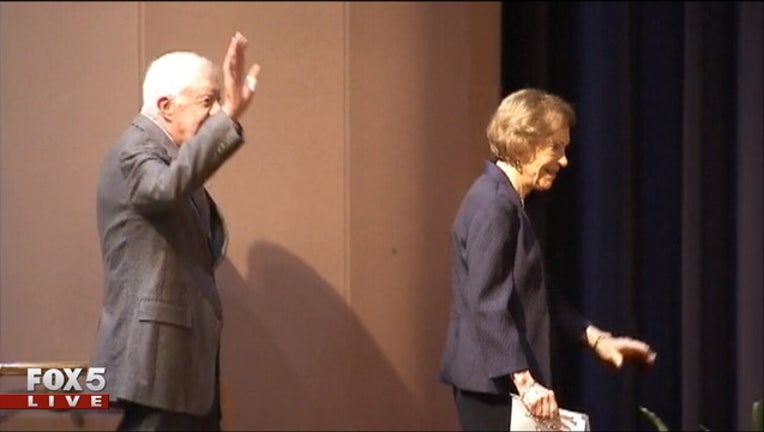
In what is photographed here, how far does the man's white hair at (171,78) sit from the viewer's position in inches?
59.1

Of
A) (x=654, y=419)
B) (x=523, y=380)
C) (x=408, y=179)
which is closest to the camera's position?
(x=523, y=380)

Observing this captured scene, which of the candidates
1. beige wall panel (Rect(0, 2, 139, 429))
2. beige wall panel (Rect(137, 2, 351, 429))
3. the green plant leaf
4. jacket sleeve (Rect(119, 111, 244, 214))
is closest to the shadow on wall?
beige wall panel (Rect(137, 2, 351, 429))

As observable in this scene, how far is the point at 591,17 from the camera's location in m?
2.22

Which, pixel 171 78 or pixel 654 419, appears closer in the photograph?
pixel 171 78

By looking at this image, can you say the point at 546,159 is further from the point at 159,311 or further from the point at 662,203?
the point at 662,203

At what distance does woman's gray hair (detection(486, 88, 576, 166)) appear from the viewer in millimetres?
1572

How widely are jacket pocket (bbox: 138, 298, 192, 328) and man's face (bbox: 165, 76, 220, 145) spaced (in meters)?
0.19

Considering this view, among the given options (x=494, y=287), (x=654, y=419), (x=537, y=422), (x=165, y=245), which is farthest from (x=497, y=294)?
(x=654, y=419)

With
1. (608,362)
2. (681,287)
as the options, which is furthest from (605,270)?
(608,362)

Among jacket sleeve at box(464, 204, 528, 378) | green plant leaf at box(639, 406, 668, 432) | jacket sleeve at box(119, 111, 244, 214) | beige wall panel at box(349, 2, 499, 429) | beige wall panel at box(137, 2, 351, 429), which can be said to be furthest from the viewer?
beige wall panel at box(349, 2, 499, 429)

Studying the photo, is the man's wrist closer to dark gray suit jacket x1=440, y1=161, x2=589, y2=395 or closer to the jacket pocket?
dark gray suit jacket x1=440, y1=161, x2=589, y2=395

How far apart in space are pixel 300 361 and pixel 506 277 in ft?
2.04

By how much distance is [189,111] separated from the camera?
1.50 m

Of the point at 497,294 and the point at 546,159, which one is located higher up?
the point at 546,159
